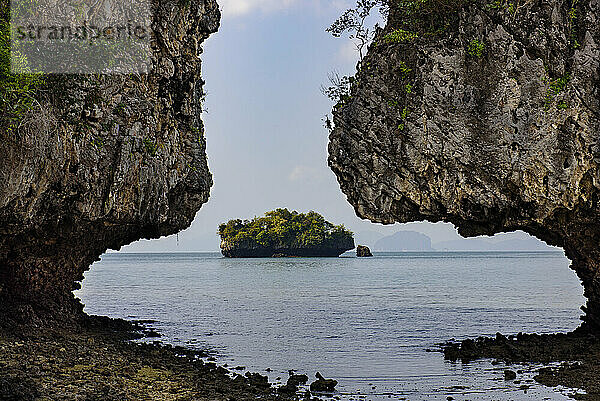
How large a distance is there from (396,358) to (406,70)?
28.6 ft

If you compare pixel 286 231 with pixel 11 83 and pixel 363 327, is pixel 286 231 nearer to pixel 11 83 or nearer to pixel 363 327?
pixel 363 327

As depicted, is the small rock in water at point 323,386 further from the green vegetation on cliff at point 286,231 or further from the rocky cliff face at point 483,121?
the green vegetation on cliff at point 286,231

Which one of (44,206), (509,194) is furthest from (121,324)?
(509,194)

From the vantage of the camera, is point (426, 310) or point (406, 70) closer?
point (406, 70)

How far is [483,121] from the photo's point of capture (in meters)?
17.8

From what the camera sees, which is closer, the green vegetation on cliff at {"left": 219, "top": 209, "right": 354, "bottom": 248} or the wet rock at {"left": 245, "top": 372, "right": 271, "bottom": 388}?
the wet rock at {"left": 245, "top": 372, "right": 271, "bottom": 388}

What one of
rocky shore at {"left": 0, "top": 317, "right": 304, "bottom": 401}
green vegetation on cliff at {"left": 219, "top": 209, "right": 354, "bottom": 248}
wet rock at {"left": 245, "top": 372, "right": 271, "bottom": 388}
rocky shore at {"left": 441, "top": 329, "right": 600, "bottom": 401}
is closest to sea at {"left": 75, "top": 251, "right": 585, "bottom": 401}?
rocky shore at {"left": 441, "top": 329, "right": 600, "bottom": 401}

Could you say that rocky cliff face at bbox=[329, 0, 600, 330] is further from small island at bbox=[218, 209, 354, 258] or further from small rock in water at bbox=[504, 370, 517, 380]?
small island at bbox=[218, 209, 354, 258]

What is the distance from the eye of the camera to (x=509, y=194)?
17781mm

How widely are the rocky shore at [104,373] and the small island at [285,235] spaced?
86.5 m

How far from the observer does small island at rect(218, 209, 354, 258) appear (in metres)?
105

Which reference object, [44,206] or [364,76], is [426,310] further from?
[44,206]
